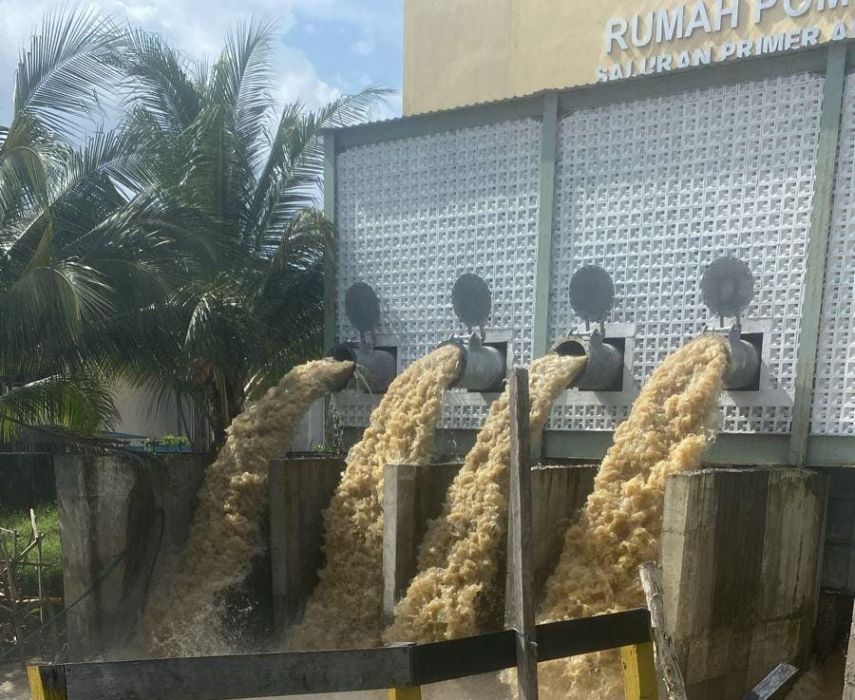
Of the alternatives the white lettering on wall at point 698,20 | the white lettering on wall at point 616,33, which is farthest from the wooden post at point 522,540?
the white lettering on wall at point 616,33

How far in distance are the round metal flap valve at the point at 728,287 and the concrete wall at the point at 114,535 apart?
614cm

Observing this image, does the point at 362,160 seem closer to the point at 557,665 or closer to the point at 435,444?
the point at 435,444

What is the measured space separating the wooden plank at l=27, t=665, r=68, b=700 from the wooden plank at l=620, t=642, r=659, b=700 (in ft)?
8.15

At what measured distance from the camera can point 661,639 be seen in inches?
165

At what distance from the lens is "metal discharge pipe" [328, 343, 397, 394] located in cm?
1200

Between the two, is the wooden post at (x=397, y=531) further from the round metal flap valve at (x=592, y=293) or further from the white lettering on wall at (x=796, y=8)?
the white lettering on wall at (x=796, y=8)

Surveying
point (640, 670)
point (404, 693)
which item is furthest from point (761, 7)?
point (404, 693)

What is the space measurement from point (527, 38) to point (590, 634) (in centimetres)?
1549

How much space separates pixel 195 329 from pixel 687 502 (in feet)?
21.3

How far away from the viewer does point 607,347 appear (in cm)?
1005

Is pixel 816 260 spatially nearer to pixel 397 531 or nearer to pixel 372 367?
pixel 397 531

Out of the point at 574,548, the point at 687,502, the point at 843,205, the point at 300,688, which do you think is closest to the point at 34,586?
the point at 574,548

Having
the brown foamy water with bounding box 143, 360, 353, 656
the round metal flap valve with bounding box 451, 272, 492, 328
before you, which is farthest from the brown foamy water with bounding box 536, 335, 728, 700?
the brown foamy water with bounding box 143, 360, 353, 656

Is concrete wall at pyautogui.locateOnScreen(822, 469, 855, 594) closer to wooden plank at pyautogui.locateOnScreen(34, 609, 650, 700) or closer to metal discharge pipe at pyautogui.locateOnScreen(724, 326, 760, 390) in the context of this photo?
metal discharge pipe at pyautogui.locateOnScreen(724, 326, 760, 390)
